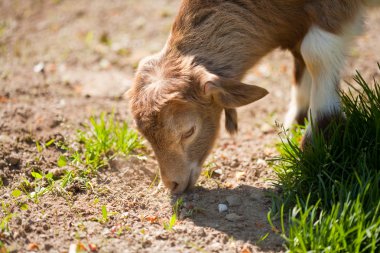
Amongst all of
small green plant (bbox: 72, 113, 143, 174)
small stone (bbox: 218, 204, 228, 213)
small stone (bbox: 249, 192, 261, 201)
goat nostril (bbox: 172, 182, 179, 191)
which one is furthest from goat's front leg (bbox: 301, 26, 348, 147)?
small green plant (bbox: 72, 113, 143, 174)

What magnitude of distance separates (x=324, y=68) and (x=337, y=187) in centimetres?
117

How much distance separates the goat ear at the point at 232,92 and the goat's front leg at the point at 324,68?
0.60 metres

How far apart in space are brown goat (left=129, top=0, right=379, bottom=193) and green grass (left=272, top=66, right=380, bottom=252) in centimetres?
30

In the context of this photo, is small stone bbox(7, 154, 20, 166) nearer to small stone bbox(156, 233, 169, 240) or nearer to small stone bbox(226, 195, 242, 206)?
small stone bbox(156, 233, 169, 240)


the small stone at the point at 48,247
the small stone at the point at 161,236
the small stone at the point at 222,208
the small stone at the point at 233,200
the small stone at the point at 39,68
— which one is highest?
the small stone at the point at 39,68

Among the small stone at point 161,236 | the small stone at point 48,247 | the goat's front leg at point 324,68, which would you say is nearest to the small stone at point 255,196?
the goat's front leg at point 324,68

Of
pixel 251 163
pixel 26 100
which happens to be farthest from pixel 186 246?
pixel 26 100

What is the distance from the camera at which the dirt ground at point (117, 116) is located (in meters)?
4.62

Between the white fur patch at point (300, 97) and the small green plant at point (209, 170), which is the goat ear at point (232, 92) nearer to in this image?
the small green plant at point (209, 170)

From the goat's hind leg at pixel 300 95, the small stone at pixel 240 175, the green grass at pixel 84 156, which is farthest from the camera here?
the goat's hind leg at pixel 300 95

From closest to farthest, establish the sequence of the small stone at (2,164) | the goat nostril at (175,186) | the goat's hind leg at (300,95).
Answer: the goat nostril at (175,186) → the small stone at (2,164) → the goat's hind leg at (300,95)

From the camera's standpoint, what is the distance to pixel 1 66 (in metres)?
8.22

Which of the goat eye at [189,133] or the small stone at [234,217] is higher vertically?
the goat eye at [189,133]

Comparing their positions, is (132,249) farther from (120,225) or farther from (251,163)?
(251,163)
